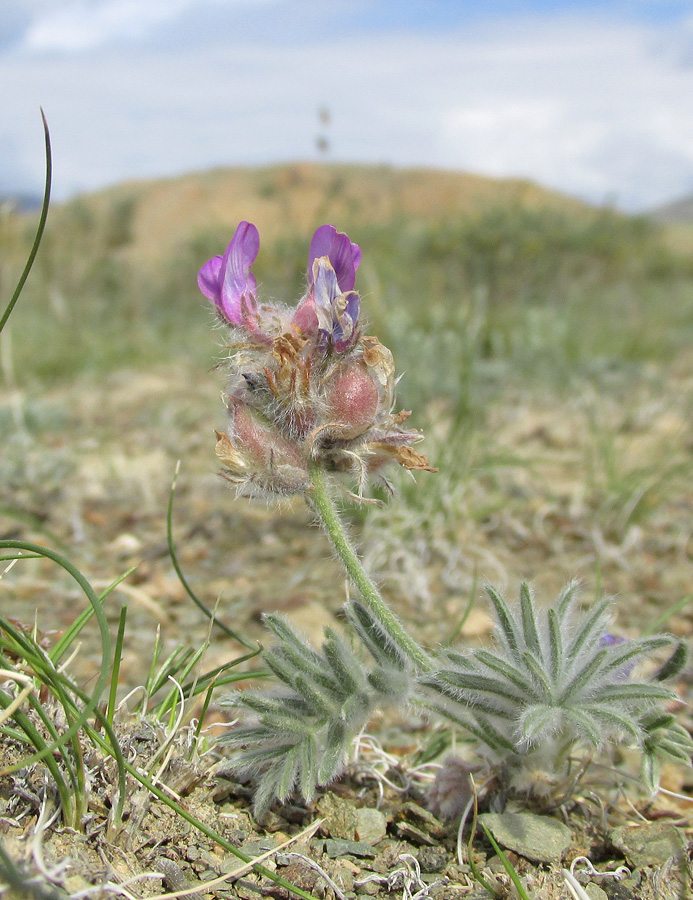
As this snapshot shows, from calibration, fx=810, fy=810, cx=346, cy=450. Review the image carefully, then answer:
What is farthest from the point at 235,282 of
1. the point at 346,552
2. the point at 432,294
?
the point at 432,294

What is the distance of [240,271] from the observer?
1.63m

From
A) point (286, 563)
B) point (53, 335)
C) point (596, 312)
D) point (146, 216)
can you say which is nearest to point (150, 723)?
point (286, 563)

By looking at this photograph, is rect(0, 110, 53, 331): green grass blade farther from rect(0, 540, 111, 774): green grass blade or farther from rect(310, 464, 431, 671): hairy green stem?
rect(310, 464, 431, 671): hairy green stem

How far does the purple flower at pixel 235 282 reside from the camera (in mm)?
1617

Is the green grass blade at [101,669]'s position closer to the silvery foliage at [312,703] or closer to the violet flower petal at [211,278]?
the silvery foliage at [312,703]

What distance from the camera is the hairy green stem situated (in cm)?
160

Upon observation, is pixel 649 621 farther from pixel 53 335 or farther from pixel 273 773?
pixel 53 335

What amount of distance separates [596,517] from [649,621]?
692 millimetres

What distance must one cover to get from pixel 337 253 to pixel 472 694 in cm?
94

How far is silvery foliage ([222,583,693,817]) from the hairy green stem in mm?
30

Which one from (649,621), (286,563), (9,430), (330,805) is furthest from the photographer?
(9,430)

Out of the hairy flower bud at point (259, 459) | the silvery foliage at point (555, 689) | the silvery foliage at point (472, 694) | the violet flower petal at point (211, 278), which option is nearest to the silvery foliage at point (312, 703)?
the silvery foliage at point (472, 694)

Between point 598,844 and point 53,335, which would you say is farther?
point 53,335

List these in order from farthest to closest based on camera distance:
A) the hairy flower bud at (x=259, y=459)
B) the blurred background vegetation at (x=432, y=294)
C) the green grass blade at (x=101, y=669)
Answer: the blurred background vegetation at (x=432, y=294)
the hairy flower bud at (x=259, y=459)
the green grass blade at (x=101, y=669)
